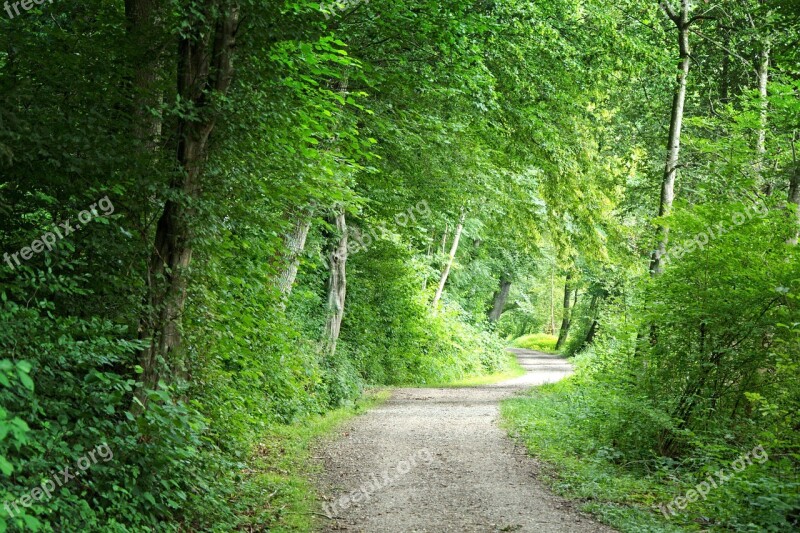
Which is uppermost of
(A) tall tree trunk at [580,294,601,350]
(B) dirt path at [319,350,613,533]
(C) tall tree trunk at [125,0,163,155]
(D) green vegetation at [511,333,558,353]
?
(C) tall tree trunk at [125,0,163,155]

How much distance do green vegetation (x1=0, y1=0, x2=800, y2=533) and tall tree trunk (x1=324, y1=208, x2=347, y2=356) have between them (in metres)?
0.08

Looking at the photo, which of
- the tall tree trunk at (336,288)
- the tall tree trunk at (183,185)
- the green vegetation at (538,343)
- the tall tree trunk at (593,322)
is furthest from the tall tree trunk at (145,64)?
the green vegetation at (538,343)

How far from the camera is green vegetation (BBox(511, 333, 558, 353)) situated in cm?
5963

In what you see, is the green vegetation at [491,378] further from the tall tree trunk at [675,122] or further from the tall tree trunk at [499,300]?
the tall tree trunk at [675,122]

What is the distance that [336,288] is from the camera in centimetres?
1950

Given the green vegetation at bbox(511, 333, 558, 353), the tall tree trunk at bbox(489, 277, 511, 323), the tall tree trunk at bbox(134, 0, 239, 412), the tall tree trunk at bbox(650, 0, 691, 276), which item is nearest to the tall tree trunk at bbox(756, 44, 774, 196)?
the tall tree trunk at bbox(650, 0, 691, 276)

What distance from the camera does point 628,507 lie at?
27.1ft

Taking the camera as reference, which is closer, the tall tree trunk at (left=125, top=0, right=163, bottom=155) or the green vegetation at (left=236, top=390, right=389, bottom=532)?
the tall tree trunk at (left=125, top=0, right=163, bottom=155)

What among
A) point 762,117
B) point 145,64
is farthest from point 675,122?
point 145,64

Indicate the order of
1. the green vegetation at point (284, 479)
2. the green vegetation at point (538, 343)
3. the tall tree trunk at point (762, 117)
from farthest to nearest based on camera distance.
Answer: the green vegetation at point (538, 343)
the tall tree trunk at point (762, 117)
the green vegetation at point (284, 479)

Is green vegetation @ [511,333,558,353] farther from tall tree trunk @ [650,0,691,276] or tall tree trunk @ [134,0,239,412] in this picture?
tall tree trunk @ [134,0,239,412]

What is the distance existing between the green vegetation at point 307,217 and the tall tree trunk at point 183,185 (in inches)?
1.1

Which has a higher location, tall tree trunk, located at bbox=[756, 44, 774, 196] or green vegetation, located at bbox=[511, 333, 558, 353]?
tall tree trunk, located at bbox=[756, 44, 774, 196]

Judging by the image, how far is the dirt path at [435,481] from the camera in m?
7.80
